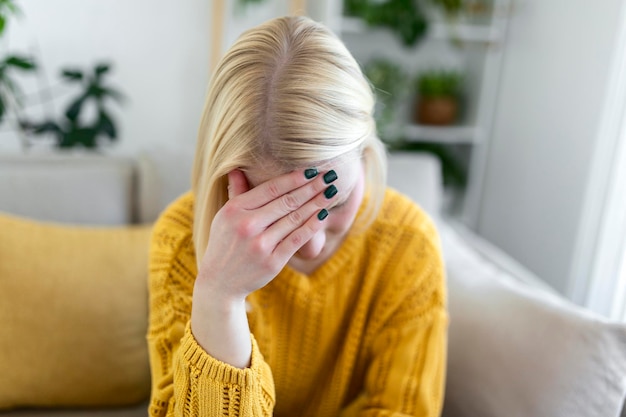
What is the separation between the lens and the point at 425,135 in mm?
2254

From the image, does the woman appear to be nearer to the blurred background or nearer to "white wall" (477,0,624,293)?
the blurred background

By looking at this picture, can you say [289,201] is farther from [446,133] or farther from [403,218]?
[446,133]

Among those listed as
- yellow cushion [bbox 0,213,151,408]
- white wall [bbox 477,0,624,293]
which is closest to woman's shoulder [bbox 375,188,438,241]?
yellow cushion [bbox 0,213,151,408]

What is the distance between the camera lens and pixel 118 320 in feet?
3.69

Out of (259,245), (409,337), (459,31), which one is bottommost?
(409,337)

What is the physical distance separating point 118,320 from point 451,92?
164 cm

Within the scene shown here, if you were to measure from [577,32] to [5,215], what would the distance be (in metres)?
1.65

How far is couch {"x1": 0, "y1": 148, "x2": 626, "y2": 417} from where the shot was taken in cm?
91

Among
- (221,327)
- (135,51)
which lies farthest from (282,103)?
(135,51)

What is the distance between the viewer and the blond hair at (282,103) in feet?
2.34

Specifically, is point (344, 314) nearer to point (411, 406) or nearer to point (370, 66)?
point (411, 406)

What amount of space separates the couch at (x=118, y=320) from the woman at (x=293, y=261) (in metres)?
0.13

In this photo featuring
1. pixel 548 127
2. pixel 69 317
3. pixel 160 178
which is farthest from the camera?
pixel 548 127

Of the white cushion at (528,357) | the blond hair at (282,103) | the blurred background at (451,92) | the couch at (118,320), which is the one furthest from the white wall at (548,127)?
the blond hair at (282,103)
